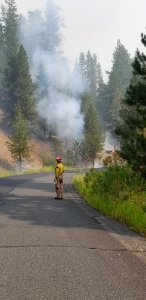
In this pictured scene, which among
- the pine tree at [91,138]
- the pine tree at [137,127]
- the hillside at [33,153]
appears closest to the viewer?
the pine tree at [137,127]

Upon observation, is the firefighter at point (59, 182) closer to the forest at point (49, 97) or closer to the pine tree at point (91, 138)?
the forest at point (49, 97)

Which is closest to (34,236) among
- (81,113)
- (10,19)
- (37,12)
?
(81,113)

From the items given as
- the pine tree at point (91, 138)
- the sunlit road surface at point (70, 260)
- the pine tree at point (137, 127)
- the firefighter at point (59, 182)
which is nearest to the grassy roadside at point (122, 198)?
the sunlit road surface at point (70, 260)

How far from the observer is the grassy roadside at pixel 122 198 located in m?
10.7

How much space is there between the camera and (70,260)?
654 cm

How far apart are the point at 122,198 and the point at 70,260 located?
6.98 metres

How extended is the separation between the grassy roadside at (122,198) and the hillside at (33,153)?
41737mm

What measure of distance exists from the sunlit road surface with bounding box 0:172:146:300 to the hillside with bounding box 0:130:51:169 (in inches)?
1883

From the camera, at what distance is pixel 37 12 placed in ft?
347

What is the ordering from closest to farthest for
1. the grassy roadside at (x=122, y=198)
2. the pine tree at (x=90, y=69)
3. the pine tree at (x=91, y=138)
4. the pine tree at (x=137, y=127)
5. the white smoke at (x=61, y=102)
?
the grassy roadside at (x=122, y=198)
the pine tree at (x=137, y=127)
the pine tree at (x=91, y=138)
the white smoke at (x=61, y=102)
the pine tree at (x=90, y=69)

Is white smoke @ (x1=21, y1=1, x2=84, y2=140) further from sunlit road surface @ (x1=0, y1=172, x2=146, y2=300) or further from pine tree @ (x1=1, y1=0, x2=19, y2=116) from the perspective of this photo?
sunlit road surface @ (x1=0, y1=172, x2=146, y2=300)

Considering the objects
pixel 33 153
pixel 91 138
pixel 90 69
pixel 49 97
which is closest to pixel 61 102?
pixel 49 97

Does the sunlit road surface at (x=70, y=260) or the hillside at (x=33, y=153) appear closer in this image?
the sunlit road surface at (x=70, y=260)

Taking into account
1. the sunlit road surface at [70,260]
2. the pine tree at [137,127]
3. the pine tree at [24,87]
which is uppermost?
the pine tree at [24,87]
